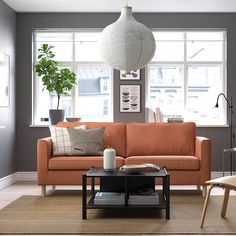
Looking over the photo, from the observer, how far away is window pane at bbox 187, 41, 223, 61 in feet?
24.1

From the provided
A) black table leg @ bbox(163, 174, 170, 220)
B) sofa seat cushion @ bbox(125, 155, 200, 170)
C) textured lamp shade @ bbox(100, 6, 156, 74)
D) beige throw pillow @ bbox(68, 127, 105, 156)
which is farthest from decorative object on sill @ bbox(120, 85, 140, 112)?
black table leg @ bbox(163, 174, 170, 220)

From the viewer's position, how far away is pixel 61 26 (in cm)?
729

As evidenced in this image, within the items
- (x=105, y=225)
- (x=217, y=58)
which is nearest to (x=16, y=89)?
(x=217, y=58)

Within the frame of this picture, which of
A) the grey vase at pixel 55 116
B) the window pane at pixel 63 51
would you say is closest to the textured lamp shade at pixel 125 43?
the grey vase at pixel 55 116

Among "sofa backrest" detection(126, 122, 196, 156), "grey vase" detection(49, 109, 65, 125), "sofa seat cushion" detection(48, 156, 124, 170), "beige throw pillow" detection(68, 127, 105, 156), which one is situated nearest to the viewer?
"sofa seat cushion" detection(48, 156, 124, 170)

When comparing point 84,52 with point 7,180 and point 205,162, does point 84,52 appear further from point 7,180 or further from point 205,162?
point 205,162

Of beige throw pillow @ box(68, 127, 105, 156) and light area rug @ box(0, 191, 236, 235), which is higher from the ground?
beige throw pillow @ box(68, 127, 105, 156)

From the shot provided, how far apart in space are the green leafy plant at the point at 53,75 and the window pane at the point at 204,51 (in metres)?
1.84

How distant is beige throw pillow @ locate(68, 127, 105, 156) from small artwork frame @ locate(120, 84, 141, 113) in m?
1.38

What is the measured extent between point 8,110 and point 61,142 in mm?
1346

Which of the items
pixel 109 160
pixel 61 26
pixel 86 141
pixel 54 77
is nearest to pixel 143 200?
pixel 109 160

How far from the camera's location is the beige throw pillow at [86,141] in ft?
18.9

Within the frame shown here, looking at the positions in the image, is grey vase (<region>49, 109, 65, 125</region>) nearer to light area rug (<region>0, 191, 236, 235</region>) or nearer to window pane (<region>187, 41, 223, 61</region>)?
light area rug (<region>0, 191, 236, 235</region>)

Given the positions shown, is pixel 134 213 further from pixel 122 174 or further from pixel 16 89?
pixel 16 89
